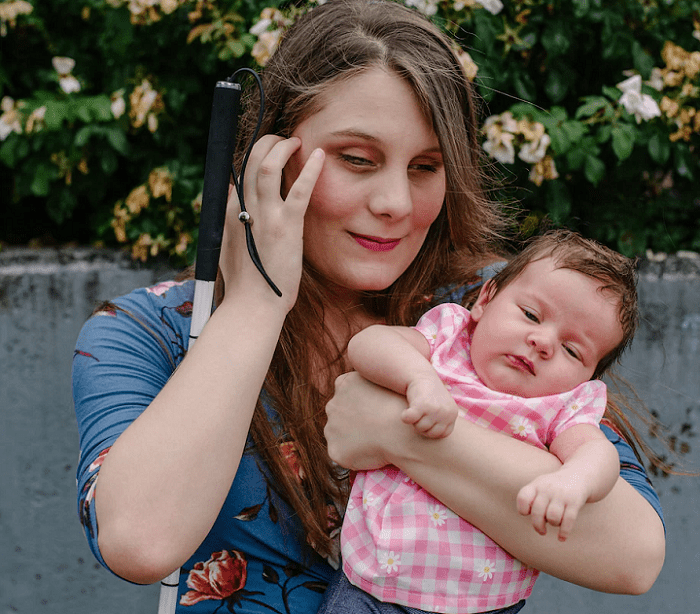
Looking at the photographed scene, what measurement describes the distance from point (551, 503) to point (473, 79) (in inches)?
69.9

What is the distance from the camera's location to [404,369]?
1321 millimetres

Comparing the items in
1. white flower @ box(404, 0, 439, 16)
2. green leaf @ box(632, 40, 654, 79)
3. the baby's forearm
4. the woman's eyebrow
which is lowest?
the baby's forearm

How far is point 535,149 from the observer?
2.55 meters

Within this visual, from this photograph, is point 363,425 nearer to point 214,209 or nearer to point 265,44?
point 214,209

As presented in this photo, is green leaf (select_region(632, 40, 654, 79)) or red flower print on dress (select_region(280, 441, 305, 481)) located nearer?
red flower print on dress (select_region(280, 441, 305, 481))

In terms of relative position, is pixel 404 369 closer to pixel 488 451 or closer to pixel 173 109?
pixel 488 451

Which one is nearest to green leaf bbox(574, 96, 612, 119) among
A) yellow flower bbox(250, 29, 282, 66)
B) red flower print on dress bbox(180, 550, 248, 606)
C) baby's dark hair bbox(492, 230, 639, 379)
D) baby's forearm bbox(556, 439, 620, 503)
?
yellow flower bbox(250, 29, 282, 66)

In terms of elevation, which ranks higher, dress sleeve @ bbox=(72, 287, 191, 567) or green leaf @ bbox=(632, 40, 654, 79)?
green leaf @ bbox=(632, 40, 654, 79)

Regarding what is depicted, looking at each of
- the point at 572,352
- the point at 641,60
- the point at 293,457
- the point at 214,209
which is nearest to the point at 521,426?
the point at 572,352

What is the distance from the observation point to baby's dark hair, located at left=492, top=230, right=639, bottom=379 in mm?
1466

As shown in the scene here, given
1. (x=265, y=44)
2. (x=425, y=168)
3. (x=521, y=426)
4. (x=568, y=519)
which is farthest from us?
(x=265, y=44)

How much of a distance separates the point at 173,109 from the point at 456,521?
2.00 meters

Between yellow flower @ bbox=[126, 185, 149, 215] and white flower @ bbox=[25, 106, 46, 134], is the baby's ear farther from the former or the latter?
white flower @ bbox=[25, 106, 46, 134]

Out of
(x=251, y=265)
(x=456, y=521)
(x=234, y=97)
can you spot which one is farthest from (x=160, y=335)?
(x=456, y=521)
